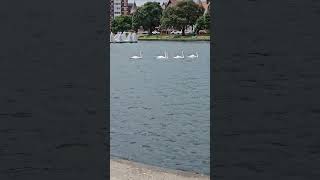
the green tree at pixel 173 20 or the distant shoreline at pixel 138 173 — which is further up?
the green tree at pixel 173 20

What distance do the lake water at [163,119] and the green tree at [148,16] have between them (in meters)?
41.9

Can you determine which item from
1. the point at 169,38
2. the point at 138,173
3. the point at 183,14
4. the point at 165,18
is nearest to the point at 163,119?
the point at 138,173

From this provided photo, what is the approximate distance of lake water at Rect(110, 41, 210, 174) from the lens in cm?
1611

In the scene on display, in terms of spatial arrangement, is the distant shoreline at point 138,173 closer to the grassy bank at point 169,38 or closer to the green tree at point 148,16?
the grassy bank at point 169,38

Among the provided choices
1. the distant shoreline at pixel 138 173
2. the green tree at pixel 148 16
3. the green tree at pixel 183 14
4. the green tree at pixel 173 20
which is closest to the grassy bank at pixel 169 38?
the green tree at pixel 148 16

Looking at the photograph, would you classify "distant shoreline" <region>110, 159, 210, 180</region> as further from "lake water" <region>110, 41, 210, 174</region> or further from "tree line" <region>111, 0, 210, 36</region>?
"tree line" <region>111, 0, 210, 36</region>

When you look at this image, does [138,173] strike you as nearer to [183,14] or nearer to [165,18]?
[183,14]

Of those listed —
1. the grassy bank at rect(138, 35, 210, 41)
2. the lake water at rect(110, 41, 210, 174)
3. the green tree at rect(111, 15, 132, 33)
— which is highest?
the green tree at rect(111, 15, 132, 33)

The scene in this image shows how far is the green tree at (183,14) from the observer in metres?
77.9

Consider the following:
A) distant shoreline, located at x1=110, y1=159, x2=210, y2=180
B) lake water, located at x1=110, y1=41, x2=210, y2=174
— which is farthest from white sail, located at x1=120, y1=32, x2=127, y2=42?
distant shoreline, located at x1=110, y1=159, x2=210, y2=180
